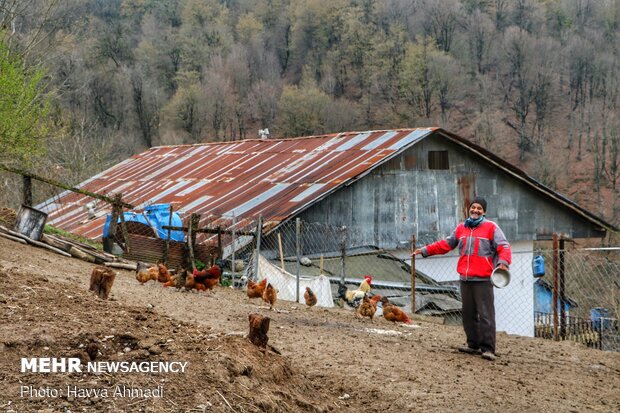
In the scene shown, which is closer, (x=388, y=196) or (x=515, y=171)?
(x=388, y=196)

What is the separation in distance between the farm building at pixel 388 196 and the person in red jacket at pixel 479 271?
11.6 meters

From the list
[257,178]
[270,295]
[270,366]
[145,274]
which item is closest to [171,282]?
[145,274]

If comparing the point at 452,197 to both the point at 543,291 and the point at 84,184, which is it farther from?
the point at 84,184

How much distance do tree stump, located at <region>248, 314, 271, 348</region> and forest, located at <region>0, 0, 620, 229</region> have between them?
46081 millimetres

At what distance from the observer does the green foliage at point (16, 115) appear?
16.2 meters

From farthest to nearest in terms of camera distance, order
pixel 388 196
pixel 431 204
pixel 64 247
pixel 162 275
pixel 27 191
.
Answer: pixel 431 204, pixel 388 196, pixel 27 191, pixel 64 247, pixel 162 275

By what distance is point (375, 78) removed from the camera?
8162 cm

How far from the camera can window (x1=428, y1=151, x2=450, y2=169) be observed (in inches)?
1049

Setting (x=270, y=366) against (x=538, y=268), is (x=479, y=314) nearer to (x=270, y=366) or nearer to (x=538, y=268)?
(x=270, y=366)

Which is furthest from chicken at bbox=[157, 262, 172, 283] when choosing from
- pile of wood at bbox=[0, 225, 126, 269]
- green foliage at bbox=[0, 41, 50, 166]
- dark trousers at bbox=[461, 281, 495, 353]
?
dark trousers at bbox=[461, 281, 495, 353]

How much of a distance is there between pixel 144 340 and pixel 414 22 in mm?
89298

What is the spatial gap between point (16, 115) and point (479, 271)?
10400 mm

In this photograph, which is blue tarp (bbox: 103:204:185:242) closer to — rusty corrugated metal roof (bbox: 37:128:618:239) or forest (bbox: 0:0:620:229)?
rusty corrugated metal roof (bbox: 37:128:618:239)

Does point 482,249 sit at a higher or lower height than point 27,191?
lower
